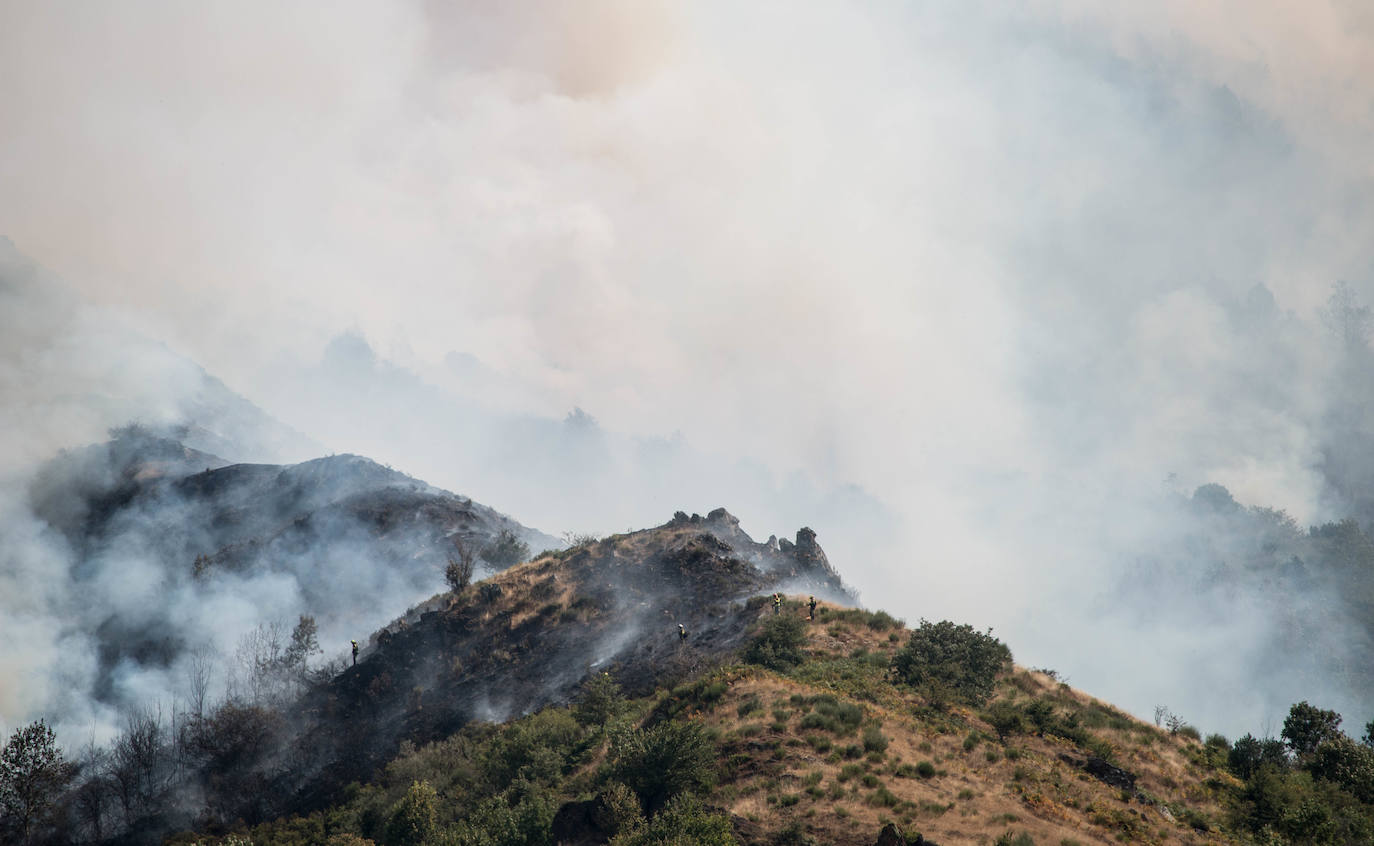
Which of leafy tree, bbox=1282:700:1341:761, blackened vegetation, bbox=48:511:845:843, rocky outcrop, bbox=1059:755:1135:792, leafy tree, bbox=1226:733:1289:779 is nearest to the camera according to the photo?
rocky outcrop, bbox=1059:755:1135:792

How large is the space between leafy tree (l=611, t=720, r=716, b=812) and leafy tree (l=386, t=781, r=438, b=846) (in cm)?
1393

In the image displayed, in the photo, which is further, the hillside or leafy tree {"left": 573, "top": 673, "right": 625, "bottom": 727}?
leafy tree {"left": 573, "top": 673, "right": 625, "bottom": 727}

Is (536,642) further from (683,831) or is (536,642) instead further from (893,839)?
(893,839)

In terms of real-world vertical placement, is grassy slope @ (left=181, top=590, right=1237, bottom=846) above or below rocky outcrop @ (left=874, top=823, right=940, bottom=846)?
above

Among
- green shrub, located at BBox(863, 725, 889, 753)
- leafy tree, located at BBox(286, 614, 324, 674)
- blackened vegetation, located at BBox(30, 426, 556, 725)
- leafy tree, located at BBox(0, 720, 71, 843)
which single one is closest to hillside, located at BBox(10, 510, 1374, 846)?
green shrub, located at BBox(863, 725, 889, 753)

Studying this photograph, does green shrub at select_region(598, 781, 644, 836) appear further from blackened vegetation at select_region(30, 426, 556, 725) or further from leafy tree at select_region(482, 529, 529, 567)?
blackened vegetation at select_region(30, 426, 556, 725)

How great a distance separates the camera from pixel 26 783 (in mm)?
57031

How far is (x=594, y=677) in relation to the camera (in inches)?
2388

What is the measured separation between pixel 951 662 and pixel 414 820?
3149cm

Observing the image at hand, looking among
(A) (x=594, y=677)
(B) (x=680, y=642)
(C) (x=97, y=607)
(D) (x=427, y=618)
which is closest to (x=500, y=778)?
(A) (x=594, y=677)

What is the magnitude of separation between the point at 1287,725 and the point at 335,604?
94756 millimetres

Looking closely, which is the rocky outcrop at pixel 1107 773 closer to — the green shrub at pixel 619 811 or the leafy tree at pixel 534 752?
the green shrub at pixel 619 811

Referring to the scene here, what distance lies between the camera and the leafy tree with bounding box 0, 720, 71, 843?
56531 millimetres

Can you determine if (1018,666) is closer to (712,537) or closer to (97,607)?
(712,537)
